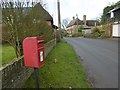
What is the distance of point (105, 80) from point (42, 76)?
233 cm

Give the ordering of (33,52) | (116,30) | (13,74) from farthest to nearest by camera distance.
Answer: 1. (116,30)
2. (13,74)
3. (33,52)

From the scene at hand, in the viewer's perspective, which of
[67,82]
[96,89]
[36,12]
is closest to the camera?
[96,89]

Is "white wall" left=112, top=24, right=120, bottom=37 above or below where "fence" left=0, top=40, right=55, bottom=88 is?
above

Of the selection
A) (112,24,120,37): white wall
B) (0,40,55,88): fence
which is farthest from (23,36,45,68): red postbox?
(112,24,120,37): white wall

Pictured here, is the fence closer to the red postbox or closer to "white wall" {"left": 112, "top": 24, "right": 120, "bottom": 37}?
the red postbox

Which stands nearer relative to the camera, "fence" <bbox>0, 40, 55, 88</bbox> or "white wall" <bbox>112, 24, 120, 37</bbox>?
"fence" <bbox>0, 40, 55, 88</bbox>

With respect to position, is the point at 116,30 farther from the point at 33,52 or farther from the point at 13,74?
the point at 33,52

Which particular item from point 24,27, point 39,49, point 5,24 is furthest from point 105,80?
point 5,24

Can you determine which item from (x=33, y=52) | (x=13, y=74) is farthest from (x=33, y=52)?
(x=13, y=74)

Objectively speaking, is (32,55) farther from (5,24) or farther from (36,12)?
(36,12)

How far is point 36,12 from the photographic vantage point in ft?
34.8

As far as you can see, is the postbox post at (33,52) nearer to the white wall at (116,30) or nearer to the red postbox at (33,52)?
the red postbox at (33,52)

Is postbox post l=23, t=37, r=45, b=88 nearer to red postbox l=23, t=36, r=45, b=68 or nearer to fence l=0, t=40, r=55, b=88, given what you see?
red postbox l=23, t=36, r=45, b=68

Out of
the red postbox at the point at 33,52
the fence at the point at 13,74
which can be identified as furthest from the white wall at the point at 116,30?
the red postbox at the point at 33,52
